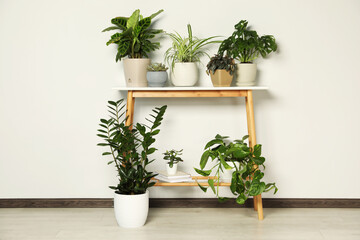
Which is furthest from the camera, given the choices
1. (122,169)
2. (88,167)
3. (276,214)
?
(88,167)

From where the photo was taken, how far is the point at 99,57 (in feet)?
10.2

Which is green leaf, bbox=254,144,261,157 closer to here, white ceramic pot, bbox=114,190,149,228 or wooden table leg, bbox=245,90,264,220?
wooden table leg, bbox=245,90,264,220

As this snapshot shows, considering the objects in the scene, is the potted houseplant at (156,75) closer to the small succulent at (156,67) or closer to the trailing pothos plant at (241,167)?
the small succulent at (156,67)

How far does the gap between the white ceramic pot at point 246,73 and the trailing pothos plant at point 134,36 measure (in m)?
0.63

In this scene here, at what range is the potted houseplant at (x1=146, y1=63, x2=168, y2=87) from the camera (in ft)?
9.45

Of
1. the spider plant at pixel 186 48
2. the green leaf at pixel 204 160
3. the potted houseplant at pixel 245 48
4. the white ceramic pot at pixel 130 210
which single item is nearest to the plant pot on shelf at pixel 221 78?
the potted houseplant at pixel 245 48

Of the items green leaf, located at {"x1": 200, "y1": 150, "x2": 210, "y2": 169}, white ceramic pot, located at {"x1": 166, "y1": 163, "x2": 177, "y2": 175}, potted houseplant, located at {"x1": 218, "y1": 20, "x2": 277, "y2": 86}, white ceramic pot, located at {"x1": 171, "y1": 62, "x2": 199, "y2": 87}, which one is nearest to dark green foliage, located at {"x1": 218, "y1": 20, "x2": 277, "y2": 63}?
potted houseplant, located at {"x1": 218, "y1": 20, "x2": 277, "y2": 86}

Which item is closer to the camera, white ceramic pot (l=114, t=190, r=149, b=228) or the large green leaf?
white ceramic pot (l=114, t=190, r=149, b=228)

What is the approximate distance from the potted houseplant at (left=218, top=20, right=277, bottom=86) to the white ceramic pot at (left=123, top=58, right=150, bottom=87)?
1.86 feet

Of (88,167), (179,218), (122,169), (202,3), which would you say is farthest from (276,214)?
(202,3)

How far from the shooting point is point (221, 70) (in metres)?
2.88

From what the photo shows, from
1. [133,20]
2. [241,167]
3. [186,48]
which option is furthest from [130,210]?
[133,20]

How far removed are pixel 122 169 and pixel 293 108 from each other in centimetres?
136

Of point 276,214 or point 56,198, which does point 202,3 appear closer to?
point 276,214
